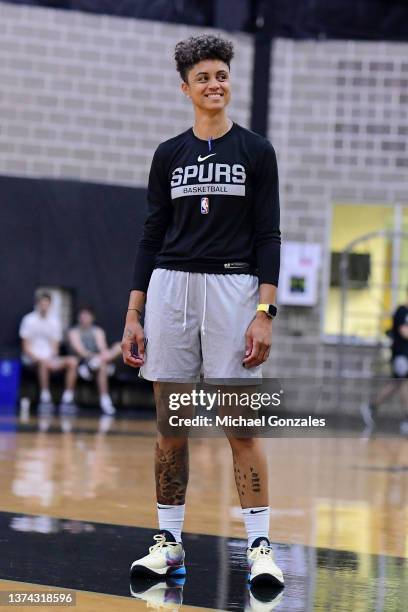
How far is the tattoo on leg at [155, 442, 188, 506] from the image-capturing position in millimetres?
4867

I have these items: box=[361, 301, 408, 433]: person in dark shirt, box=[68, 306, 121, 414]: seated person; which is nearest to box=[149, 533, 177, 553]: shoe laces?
box=[361, 301, 408, 433]: person in dark shirt

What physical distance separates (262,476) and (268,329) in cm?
56

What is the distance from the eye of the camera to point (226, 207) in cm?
473

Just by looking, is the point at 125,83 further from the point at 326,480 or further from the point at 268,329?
the point at 268,329

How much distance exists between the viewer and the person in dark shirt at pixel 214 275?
4.68 meters

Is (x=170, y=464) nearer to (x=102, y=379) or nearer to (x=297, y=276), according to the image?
(x=102, y=379)

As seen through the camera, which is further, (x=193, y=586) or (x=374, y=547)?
(x=374, y=547)

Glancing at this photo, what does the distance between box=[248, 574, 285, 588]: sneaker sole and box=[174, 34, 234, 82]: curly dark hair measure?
6.33 ft

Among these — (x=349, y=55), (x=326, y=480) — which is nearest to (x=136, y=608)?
(x=326, y=480)

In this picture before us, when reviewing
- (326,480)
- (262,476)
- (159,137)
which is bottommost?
(326,480)

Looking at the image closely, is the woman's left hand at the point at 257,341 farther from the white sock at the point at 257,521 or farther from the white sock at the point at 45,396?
the white sock at the point at 45,396

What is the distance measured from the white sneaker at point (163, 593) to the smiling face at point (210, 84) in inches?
70.6

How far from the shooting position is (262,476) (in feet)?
15.5

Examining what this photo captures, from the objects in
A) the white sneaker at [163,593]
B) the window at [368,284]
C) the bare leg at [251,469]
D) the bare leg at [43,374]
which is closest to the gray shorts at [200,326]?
the bare leg at [251,469]
